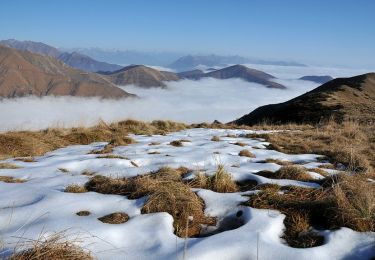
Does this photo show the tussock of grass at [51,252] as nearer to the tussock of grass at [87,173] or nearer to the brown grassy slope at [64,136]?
the tussock of grass at [87,173]

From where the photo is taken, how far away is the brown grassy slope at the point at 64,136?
11.3 m

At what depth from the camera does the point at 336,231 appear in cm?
482

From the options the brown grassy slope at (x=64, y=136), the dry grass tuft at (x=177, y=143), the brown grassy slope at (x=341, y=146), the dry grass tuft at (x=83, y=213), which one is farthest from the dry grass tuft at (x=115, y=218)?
the dry grass tuft at (x=177, y=143)

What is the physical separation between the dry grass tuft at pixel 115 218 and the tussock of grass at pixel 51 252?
1167 millimetres

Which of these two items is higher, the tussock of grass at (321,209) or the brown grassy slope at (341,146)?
the tussock of grass at (321,209)

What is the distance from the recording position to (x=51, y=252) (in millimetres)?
3879

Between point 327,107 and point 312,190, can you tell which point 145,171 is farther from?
point 327,107

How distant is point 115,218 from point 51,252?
5.14 feet

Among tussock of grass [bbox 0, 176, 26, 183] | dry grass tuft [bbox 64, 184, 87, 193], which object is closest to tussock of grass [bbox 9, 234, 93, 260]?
dry grass tuft [bbox 64, 184, 87, 193]

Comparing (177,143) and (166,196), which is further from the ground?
(166,196)

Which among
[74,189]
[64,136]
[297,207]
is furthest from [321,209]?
[64,136]

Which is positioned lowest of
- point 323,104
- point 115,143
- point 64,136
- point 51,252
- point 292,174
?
point 323,104

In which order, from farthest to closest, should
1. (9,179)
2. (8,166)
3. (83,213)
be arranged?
(8,166) < (9,179) < (83,213)

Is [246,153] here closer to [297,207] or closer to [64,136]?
[297,207]
